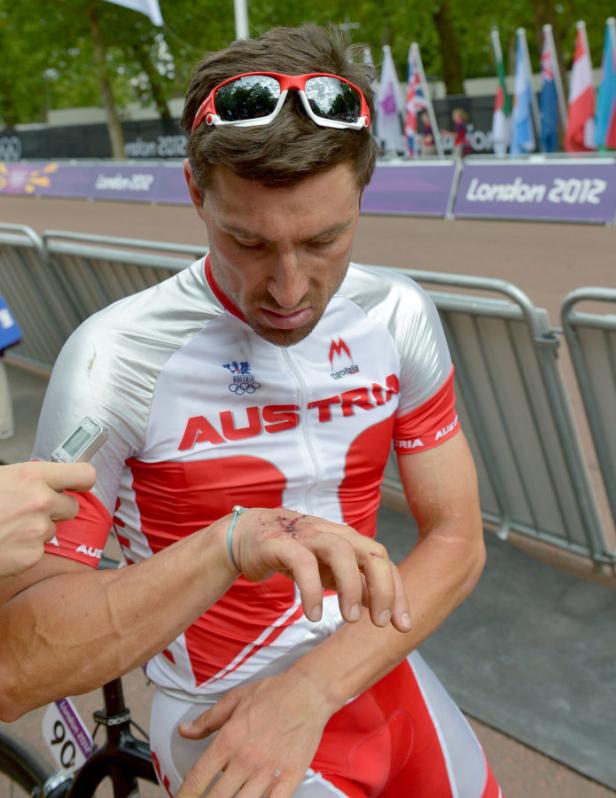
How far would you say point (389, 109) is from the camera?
25078 mm

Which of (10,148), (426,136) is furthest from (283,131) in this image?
(10,148)

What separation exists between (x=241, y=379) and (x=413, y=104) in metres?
23.8

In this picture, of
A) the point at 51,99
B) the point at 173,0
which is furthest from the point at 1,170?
the point at 51,99

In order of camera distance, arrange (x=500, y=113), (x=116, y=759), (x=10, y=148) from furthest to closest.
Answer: (x=10, y=148)
(x=500, y=113)
(x=116, y=759)

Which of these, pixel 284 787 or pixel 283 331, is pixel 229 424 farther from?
pixel 284 787

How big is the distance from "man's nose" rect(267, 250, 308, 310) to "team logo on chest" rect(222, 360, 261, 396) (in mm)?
267

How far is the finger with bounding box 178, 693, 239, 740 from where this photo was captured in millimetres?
1840

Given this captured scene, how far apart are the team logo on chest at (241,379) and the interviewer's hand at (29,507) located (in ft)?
2.29

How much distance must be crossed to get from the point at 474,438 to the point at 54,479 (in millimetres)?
3783

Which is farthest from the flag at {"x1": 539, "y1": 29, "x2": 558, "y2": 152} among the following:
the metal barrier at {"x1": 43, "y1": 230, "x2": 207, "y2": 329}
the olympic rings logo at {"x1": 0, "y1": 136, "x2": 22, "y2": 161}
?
the olympic rings logo at {"x1": 0, "y1": 136, "x2": 22, "y2": 161}

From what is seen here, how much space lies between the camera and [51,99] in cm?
6588

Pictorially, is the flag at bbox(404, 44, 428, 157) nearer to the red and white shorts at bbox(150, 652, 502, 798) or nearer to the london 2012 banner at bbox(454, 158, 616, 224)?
the london 2012 banner at bbox(454, 158, 616, 224)

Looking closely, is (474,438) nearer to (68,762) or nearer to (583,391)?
(583,391)

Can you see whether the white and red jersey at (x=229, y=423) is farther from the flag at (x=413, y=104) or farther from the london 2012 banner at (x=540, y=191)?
the flag at (x=413, y=104)
